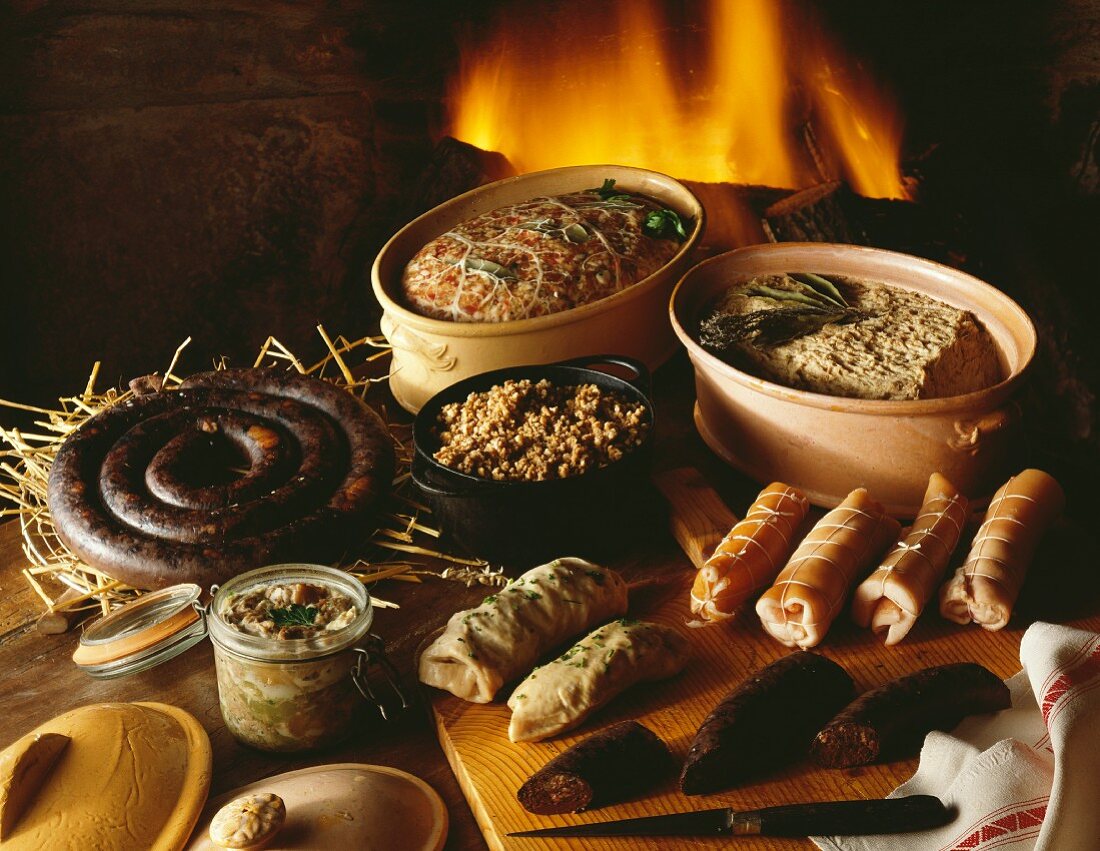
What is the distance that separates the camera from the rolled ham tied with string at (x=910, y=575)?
1.71 m

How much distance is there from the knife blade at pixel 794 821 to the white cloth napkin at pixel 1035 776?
15 mm

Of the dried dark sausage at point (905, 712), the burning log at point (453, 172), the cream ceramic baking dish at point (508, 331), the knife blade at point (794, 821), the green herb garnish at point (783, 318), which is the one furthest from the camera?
the burning log at point (453, 172)

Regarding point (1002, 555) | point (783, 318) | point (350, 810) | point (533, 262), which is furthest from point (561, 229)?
point (350, 810)

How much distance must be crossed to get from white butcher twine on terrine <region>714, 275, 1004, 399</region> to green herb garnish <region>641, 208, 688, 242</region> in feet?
1.57

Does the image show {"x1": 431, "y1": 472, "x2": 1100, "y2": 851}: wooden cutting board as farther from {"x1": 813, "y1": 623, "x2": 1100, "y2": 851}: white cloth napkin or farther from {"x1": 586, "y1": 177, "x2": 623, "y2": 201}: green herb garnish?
{"x1": 586, "y1": 177, "x2": 623, "y2": 201}: green herb garnish

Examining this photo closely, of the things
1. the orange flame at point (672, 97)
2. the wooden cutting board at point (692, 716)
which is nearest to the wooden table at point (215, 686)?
the wooden cutting board at point (692, 716)

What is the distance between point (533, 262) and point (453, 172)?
1.36 m

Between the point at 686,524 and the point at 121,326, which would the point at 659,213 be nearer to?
the point at 686,524

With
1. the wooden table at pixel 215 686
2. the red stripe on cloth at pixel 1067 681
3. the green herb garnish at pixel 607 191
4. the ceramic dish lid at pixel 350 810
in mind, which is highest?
the green herb garnish at pixel 607 191

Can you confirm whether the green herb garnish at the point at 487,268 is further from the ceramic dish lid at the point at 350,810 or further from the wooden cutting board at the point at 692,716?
the ceramic dish lid at the point at 350,810

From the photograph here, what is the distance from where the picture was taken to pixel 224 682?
5.17ft

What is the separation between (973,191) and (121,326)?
3062mm

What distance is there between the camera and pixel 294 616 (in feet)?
5.08

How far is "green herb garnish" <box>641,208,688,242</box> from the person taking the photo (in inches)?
107
